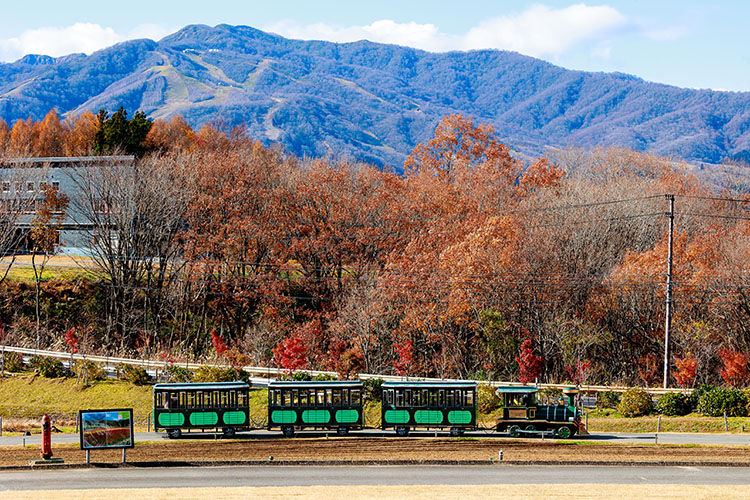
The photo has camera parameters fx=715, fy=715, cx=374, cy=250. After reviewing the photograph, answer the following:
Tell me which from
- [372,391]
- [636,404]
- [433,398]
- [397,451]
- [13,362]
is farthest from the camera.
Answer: [13,362]

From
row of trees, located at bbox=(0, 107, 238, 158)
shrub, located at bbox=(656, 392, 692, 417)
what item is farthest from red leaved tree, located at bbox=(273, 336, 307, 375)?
row of trees, located at bbox=(0, 107, 238, 158)

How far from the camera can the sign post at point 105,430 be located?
2789 centimetres

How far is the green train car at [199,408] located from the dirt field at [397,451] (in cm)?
148

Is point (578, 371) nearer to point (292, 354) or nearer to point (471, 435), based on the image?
point (471, 435)

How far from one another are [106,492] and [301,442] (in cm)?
1005

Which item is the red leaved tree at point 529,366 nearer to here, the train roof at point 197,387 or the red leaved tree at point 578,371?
the red leaved tree at point 578,371

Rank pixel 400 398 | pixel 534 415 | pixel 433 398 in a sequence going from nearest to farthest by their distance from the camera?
1. pixel 534 415
2. pixel 433 398
3. pixel 400 398

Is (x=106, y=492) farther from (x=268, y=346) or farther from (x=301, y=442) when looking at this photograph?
(x=268, y=346)

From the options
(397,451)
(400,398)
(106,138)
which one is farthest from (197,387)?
(106,138)

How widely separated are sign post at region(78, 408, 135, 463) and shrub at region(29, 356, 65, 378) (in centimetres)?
2083

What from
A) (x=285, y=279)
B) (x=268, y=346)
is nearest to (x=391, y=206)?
(x=285, y=279)

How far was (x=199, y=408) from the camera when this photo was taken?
33375mm

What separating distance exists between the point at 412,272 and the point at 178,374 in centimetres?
1805

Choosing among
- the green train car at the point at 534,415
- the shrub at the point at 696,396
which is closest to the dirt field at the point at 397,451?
the green train car at the point at 534,415
